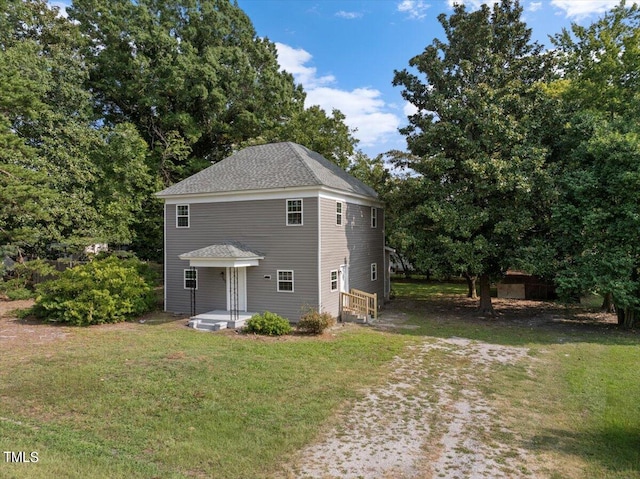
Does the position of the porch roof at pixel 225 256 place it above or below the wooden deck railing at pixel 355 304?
above

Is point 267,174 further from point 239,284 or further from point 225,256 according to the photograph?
point 239,284

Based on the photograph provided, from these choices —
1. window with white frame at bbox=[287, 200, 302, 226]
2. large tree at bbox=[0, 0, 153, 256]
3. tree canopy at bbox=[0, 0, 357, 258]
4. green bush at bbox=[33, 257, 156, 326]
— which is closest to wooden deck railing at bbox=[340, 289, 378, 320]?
window with white frame at bbox=[287, 200, 302, 226]

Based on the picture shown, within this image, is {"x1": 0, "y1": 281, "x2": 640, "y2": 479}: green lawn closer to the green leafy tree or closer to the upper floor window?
the upper floor window

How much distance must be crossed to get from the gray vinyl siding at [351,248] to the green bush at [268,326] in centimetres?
227

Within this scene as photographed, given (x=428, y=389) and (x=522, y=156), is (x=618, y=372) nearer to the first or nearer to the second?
(x=428, y=389)

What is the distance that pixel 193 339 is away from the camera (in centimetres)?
1341

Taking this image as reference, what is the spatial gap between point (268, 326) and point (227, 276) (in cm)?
379

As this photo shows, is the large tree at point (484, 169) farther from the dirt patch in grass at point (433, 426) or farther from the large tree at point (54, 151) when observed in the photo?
the large tree at point (54, 151)

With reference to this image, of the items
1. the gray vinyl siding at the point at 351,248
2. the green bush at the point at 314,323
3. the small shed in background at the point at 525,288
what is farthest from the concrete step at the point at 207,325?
the small shed in background at the point at 525,288

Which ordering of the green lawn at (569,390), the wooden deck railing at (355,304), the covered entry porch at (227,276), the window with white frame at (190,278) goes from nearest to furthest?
the green lawn at (569,390)
the covered entry porch at (227,276)
the wooden deck railing at (355,304)
the window with white frame at (190,278)

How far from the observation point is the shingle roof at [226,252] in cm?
1564

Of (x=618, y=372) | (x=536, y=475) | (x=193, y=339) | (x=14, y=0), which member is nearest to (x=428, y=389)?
(x=536, y=475)

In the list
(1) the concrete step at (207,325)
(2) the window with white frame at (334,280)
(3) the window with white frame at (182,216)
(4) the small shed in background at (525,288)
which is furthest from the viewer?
(4) the small shed in background at (525,288)

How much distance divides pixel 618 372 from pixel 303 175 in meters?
12.0
